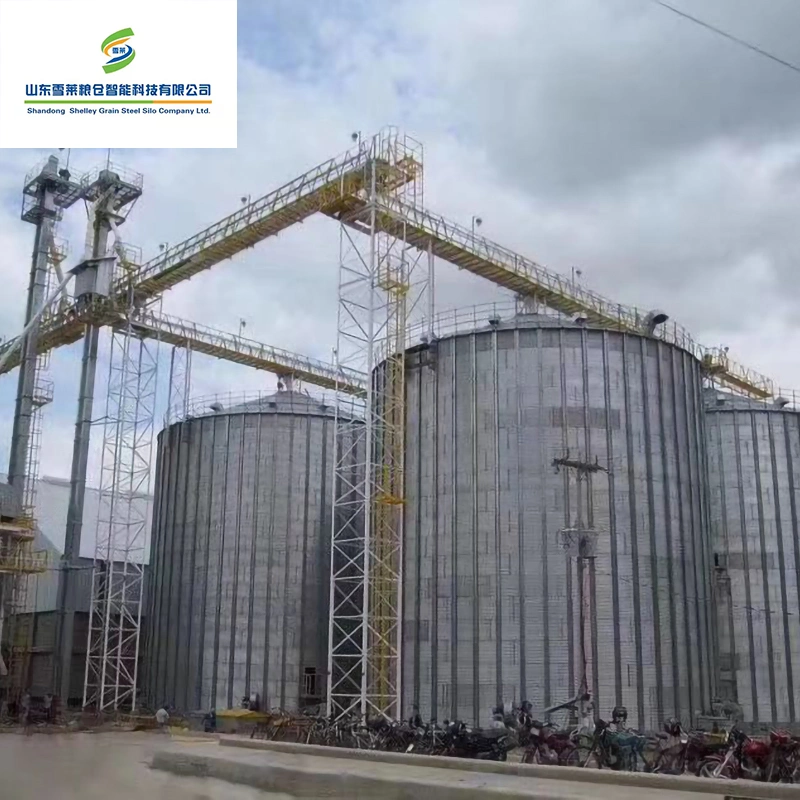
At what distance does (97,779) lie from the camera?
17.6 meters

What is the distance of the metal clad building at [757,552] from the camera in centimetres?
3850

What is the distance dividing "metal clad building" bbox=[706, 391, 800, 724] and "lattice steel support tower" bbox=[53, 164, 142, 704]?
91.3 feet

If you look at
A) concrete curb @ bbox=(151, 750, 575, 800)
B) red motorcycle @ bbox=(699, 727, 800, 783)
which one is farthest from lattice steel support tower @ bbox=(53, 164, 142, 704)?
red motorcycle @ bbox=(699, 727, 800, 783)

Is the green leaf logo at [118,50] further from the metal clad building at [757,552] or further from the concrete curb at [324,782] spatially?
the metal clad building at [757,552]

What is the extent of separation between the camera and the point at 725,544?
133 ft

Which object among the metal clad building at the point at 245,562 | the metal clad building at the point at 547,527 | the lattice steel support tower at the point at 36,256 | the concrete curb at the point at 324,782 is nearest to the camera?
the concrete curb at the point at 324,782

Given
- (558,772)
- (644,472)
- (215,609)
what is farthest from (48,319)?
(558,772)

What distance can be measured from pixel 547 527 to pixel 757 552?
45.1ft

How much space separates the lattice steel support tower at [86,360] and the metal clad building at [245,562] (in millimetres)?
3779

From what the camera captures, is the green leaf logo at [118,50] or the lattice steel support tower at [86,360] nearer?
the green leaf logo at [118,50]

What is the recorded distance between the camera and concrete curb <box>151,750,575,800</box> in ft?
48.1

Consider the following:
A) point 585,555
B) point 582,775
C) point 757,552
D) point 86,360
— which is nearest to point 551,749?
point 582,775

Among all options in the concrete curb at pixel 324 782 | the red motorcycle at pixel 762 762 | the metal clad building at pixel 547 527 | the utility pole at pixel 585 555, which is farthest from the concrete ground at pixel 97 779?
the utility pole at pixel 585 555

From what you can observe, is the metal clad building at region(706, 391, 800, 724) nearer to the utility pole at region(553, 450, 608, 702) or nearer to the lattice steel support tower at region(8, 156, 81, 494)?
the utility pole at region(553, 450, 608, 702)
